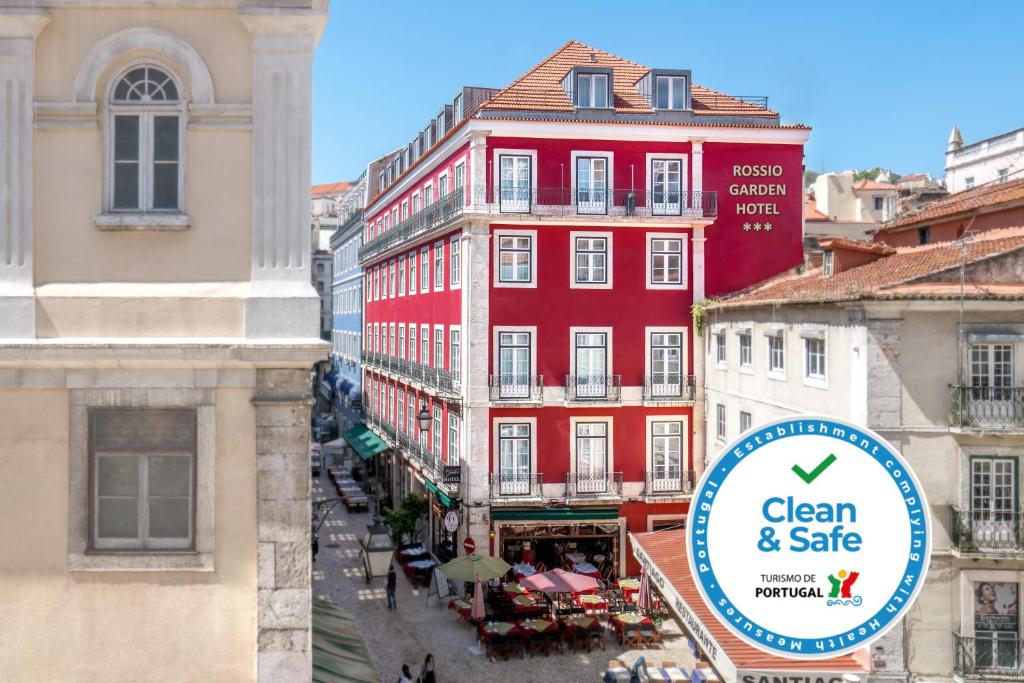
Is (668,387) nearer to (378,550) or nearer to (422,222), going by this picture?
(422,222)

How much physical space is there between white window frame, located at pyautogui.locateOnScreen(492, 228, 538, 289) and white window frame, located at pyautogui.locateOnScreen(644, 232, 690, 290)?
344 cm

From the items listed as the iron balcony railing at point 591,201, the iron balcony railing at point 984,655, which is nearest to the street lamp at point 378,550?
the iron balcony railing at point 984,655

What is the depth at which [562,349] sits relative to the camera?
29656 mm

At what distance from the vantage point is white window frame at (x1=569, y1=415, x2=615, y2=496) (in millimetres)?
29438

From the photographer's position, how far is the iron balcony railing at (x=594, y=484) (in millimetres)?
29156

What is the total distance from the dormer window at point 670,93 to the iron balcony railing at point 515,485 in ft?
39.2

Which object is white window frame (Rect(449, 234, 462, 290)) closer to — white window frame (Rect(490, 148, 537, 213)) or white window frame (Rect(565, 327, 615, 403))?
white window frame (Rect(490, 148, 537, 213))

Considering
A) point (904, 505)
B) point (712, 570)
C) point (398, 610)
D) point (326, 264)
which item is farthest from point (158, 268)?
point (326, 264)

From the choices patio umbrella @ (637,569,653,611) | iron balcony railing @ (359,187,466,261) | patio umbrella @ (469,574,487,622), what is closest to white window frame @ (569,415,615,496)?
patio umbrella @ (637,569,653,611)

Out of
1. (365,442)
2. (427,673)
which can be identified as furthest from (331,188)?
(427,673)

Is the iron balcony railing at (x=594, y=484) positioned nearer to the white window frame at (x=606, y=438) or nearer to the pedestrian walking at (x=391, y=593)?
the white window frame at (x=606, y=438)

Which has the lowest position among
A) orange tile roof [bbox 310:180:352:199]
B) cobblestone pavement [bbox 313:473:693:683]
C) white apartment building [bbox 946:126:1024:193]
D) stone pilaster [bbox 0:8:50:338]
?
cobblestone pavement [bbox 313:473:693:683]

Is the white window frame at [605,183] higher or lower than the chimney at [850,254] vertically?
higher

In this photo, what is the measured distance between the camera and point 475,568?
25156 millimetres
